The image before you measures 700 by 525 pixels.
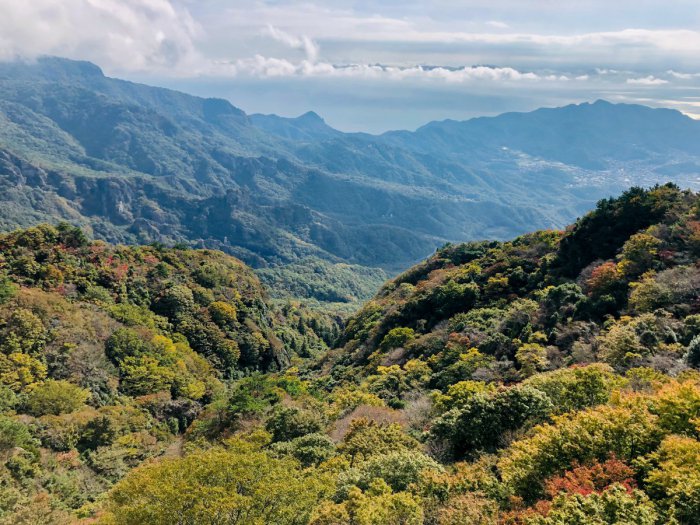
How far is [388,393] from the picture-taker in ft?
146

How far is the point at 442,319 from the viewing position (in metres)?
62.8

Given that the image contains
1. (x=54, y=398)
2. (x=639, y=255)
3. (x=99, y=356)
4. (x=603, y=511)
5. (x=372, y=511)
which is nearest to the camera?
(x=603, y=511)

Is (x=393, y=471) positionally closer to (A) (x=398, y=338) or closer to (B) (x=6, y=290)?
(A) (x=398, y=338)

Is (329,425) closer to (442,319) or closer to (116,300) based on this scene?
(442,319)

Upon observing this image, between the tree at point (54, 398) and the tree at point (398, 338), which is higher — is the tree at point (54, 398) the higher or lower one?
the higher one

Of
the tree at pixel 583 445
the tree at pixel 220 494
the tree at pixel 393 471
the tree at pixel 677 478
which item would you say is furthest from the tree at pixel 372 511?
the tree at pixel 677 478

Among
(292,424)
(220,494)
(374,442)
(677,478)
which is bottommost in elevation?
(292,424)

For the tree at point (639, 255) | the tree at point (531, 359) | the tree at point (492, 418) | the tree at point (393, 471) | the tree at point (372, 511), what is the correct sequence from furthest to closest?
the tree at point (639, 255) → the tree at point (531, 359) → the tree at point (492, 418) → the tree at point (393, 471) → the tree at point (372, 511)

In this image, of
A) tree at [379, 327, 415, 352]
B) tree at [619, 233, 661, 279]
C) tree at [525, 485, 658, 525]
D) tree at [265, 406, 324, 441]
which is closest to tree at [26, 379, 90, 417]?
tree at [265, 406, 324, 441]

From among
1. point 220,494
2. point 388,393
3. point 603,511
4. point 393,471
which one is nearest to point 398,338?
point 388,393

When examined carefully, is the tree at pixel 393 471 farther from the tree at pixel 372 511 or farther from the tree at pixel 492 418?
the tree at pixel 492 418

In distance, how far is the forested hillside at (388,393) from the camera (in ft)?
62.5

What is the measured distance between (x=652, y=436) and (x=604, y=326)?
78.1ft

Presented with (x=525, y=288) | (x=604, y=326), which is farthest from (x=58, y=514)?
(x=525, y=288)
